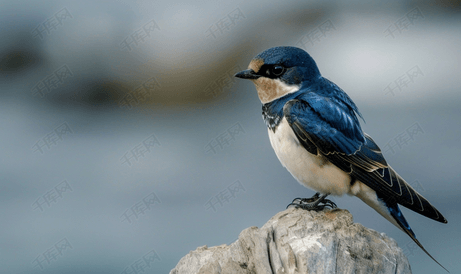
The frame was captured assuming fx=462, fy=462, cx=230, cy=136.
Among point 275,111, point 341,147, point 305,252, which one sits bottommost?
point 305,252

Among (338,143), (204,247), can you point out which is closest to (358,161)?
(338,143)

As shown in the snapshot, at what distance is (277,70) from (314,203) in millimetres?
761

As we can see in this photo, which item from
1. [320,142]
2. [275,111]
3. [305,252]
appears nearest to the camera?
[305,252]

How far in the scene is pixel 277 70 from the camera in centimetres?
254

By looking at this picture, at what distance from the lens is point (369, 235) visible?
7.20ft

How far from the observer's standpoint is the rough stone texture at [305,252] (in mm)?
1974

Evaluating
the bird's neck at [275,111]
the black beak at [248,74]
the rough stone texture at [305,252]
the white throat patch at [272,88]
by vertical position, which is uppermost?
the black beak at [248,74]

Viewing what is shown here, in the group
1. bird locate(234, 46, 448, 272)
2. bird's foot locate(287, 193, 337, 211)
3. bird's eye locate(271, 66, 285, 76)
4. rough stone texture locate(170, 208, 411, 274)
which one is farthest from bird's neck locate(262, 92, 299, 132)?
rough stone texture locate(170, 208, 411, 274)

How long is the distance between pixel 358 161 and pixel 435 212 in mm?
459

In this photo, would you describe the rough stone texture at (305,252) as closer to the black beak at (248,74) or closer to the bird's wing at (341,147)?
the bird's wing at (341,147)

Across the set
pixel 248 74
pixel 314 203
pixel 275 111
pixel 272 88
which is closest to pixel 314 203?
pixel 314 203

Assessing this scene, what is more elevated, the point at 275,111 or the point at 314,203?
the point at 275,111

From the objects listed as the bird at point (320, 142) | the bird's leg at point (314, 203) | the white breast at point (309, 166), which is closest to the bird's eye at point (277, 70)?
the bird at point (320, 142)

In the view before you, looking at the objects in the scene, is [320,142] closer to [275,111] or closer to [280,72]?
[275,111]
